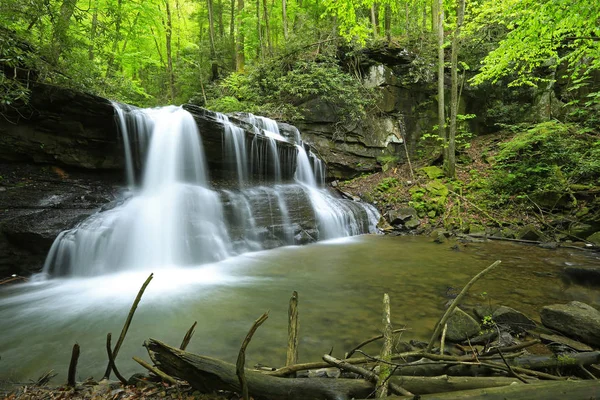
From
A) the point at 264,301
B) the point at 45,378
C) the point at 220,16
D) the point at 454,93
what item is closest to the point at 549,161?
the point at 454,93

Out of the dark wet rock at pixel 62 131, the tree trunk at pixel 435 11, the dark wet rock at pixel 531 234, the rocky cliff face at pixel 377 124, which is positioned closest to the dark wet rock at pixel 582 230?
the dark wet rock at pixel 531 234

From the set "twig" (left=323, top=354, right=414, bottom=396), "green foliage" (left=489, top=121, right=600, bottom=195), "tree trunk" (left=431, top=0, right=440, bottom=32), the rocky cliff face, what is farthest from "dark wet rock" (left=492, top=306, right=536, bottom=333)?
"tree trunk" (left=431, top=0, right=440, bottom=32)

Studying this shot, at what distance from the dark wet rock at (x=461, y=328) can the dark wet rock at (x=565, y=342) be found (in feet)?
1.92

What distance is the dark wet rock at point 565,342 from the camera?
284 centimetres

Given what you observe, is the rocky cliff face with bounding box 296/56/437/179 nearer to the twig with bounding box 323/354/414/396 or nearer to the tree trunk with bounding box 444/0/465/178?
the tree trunk with bounding box 444/0/465/178

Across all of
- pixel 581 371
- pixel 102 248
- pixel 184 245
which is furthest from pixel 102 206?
pixel 581 371

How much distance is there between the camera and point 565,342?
9.73 ft

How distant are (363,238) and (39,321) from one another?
8.42m

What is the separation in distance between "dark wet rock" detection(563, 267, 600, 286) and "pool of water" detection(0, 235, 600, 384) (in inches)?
7.9

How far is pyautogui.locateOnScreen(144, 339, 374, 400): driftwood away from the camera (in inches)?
76.8

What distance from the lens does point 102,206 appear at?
787 centimetres

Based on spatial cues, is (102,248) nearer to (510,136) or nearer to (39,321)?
(39,321)

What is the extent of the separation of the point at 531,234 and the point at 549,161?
3995mm

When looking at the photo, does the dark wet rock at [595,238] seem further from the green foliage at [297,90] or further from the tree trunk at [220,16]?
the tree trunk at [220,16]
